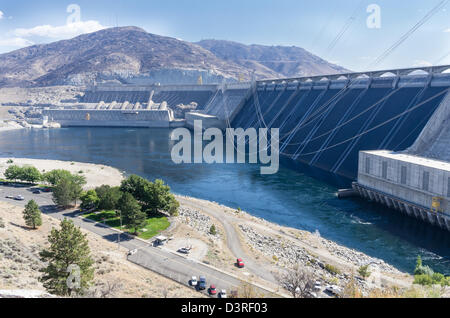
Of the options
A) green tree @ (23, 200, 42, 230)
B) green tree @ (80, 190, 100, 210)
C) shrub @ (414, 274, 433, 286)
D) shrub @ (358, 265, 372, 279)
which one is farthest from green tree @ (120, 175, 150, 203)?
shrub @ (414, 274, 433, 286)

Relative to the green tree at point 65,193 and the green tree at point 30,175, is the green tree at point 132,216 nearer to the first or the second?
the green tree at point 65,193

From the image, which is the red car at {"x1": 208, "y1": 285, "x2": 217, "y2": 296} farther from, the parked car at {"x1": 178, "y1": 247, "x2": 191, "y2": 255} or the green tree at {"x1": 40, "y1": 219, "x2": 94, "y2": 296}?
the parked car at {"x1": 178, "y1": 247, "x2": 191, "y2": 255}

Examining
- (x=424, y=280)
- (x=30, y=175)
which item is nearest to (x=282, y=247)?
(x=424, y=280)

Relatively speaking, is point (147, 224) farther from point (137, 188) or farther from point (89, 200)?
point (89, 200)

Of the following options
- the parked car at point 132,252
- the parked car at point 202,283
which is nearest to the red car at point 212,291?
the parked car at point 202,283

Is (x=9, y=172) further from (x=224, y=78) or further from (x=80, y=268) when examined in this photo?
(x=224, y=78)
